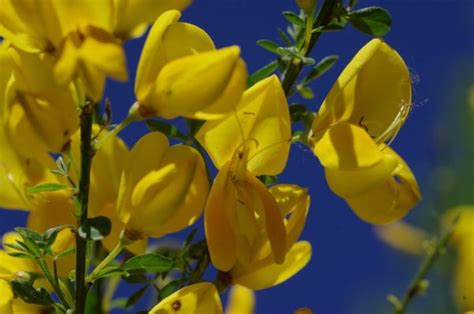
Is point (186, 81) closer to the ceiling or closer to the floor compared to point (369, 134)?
closer to the ceiling

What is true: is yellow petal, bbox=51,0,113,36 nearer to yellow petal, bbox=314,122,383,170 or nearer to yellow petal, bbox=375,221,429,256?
yellow petal, bbox=314,122,383,170

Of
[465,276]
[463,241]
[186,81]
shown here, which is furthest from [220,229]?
[463,241]

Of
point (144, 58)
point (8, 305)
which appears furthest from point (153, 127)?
point (8, 305)

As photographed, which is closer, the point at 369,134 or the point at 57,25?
the point at 57,25

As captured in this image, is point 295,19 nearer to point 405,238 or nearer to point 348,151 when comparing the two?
point 348,151

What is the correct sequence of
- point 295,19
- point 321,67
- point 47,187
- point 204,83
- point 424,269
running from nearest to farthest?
1. point 204,83
2. point 47,187
3. point 295,19
4. point 321,67
5. point 424,269

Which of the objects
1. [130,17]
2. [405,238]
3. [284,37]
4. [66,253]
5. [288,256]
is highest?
[130,17]

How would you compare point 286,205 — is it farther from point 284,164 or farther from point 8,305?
point 8,305

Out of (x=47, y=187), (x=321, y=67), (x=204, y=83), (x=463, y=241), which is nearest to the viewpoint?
(x=204, y=83)
